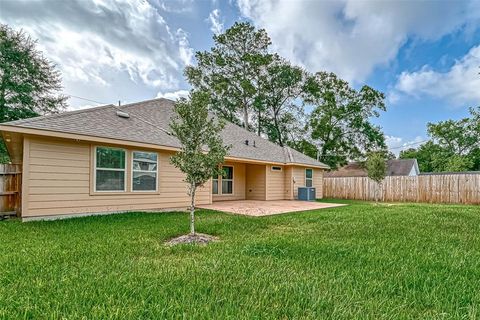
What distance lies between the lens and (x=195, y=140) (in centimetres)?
590

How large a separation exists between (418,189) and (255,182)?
33.6ft

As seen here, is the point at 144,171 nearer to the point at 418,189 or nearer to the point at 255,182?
the point at 255,182

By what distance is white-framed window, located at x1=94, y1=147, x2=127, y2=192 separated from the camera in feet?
28.3

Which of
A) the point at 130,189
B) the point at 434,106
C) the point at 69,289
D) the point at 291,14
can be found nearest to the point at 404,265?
the point at 69,289

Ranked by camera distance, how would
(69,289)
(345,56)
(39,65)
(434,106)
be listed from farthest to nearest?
1. (434,106)
2. (39,65)
3. (345,56)
4. (69,289)

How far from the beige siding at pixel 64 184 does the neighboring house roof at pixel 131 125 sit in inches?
18.9

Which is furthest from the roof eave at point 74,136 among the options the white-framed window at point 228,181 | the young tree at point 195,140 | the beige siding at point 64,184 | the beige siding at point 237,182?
the beige siding at point 237,182

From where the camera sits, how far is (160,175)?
10039 mm

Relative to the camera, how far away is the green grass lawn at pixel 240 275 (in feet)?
8.28

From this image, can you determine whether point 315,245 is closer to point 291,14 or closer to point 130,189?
point 130,189

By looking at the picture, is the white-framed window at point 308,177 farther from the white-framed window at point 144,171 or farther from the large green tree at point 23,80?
the large green tree at point 23,80

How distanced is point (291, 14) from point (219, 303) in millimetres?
11670

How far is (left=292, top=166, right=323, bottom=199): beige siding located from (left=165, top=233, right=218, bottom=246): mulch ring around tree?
11.8 m

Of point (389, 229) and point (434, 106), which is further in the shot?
point (434, 106)
